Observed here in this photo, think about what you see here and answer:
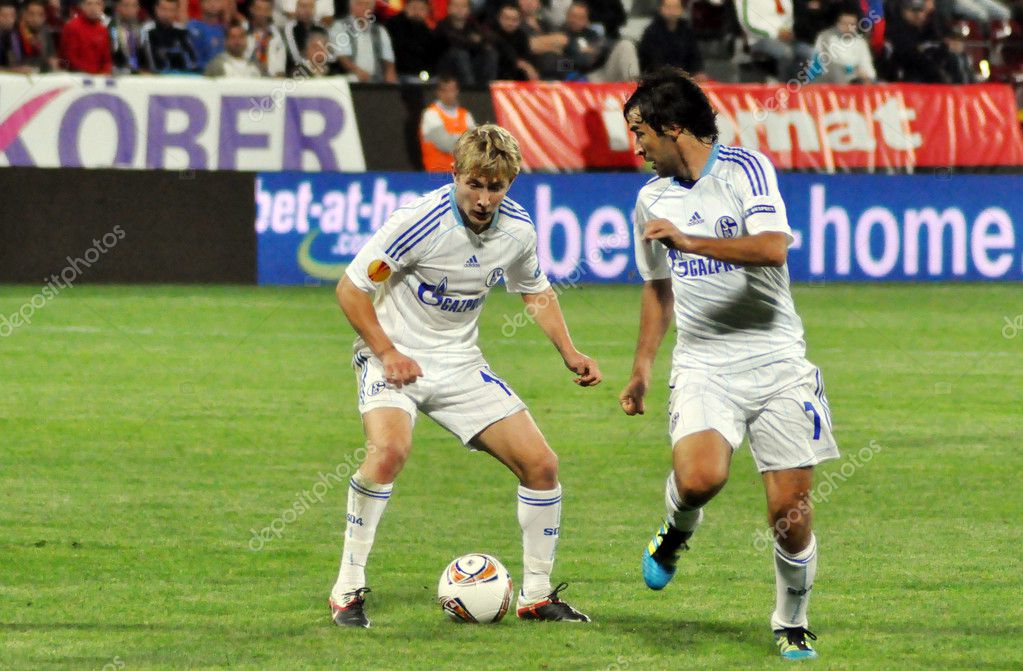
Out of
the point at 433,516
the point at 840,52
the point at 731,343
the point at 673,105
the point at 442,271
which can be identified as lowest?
the point at 840,52

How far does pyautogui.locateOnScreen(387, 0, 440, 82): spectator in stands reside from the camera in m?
21.0

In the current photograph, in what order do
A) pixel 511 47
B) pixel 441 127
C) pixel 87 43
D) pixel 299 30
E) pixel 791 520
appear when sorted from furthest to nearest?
pixel 511 47 → pixel 299 30 → pixel 441 127 → pixel 87 43 → pixel 791 520

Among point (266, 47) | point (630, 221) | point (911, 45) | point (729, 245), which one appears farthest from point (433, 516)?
point (911, 45)

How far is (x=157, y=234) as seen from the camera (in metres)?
18.9

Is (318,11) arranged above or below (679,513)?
below

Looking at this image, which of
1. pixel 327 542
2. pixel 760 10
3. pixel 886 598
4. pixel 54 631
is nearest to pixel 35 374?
pixel 327 542

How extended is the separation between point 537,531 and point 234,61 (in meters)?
14.8

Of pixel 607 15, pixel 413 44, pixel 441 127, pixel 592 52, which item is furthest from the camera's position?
pixel 607 15

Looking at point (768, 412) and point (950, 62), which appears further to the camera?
point (950, 62)

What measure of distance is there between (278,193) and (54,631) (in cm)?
1374

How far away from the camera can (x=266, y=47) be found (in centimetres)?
2027

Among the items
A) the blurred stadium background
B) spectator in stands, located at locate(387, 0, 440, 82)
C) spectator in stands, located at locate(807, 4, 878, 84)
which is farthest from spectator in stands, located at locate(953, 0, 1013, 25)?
spectator in stands, located at locate(387, 0, 440, 82)

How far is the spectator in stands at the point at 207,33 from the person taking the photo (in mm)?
20312

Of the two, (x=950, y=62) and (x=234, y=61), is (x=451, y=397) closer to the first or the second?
(x=234, y=61)
